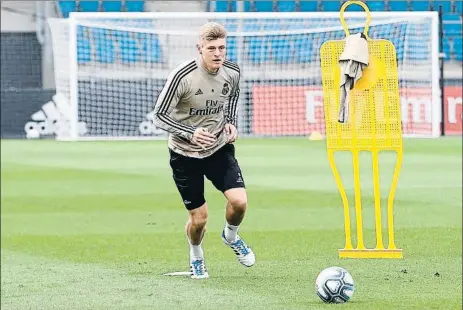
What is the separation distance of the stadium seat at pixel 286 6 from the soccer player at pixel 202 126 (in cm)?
2716

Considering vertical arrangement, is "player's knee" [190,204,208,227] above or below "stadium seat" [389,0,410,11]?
below

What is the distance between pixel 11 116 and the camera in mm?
32500

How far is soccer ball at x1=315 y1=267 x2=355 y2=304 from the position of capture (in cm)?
805

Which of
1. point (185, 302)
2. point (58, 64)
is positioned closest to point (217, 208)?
point (185, 302)

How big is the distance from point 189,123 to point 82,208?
620cm

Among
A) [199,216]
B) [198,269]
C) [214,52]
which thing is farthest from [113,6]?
[214,52]

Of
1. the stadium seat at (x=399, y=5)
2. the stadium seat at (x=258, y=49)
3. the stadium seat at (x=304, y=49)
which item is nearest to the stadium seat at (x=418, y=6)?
the stadium seat at (x=399, y=5)

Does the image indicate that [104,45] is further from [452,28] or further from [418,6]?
[452,28]

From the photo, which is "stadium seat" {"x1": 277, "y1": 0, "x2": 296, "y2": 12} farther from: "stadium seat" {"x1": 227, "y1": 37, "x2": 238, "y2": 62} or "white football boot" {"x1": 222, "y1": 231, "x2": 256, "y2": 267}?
"white football boot" {"x1": 222, "y1": 231, "x2": 256, "y2": 267}

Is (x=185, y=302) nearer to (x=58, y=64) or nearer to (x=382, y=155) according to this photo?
(x=382, y=155)

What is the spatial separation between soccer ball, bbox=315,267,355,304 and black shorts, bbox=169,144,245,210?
1635mm

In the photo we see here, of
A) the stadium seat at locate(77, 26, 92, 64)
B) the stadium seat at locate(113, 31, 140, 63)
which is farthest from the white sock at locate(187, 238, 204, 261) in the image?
the stadium seat at locate(113, 31, 140, 63)

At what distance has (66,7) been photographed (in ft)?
123

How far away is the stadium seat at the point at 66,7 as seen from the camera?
3712cm
